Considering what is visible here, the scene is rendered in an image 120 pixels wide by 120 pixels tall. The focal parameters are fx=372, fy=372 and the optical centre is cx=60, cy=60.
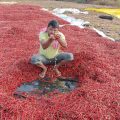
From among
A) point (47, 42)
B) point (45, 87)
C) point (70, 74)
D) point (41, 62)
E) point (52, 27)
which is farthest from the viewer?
point (70, 74)

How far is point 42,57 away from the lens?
10609 mm

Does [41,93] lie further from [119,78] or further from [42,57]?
[119,78]

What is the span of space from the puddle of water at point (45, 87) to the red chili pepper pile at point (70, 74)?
17 centimetres

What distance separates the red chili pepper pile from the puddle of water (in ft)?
0.56

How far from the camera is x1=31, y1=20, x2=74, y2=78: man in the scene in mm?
10160

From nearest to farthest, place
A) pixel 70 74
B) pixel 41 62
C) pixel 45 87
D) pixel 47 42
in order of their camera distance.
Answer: pixel 45 87, pixel 47 42, pixel 41 62, pixel 70 74

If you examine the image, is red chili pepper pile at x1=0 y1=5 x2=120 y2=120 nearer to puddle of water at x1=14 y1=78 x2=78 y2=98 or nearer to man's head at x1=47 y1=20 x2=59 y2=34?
puddle of water at x1=14 y1=78 x2=78 y2=98

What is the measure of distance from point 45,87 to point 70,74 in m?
1.17

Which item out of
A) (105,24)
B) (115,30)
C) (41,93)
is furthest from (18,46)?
(105,24)

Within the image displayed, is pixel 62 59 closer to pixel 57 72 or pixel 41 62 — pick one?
pixel 57 72

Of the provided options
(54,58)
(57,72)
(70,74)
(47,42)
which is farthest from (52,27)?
(70,74)

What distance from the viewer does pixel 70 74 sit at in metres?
10.6

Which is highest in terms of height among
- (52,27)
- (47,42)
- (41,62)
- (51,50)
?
(52,27)

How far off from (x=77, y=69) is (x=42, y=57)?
3.51ft
